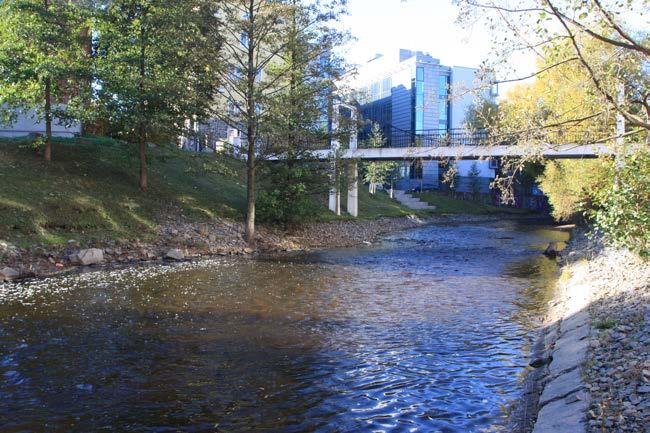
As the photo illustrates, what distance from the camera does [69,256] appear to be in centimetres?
1745

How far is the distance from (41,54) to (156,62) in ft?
14.8

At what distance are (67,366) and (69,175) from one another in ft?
58.6

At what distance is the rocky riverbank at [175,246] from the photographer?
54.0ft

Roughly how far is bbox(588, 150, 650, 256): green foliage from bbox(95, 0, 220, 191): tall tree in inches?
648

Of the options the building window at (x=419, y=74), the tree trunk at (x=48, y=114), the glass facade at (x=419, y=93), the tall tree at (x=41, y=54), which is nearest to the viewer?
the tall tree at (x=41, y=54)

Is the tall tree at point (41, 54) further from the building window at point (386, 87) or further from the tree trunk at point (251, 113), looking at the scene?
the building window at point (386, 87)

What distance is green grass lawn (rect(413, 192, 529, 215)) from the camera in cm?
5651

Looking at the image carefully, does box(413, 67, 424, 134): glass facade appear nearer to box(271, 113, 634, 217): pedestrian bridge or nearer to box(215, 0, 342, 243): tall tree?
box(271, 113, 634, 217): pedestrian bridge

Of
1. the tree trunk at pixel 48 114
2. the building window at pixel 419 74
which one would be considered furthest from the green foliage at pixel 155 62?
the building window at pixel 419 74

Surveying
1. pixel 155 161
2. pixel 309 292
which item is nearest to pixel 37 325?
pixel 309 292

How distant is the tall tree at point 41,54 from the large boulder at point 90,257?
24.8 ft

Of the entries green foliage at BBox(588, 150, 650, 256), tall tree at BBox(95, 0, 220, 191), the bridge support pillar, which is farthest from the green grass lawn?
A: green foliage at BBox(588, 150, 650, 256)

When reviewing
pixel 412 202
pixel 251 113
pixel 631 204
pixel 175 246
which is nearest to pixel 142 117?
pixel 251 113

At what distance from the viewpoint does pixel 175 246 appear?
21047 millimetres
